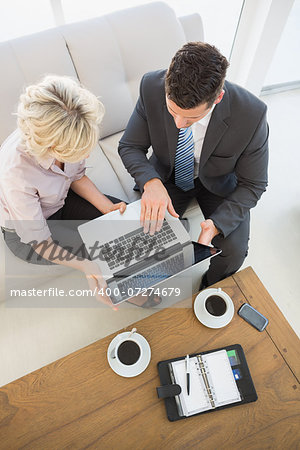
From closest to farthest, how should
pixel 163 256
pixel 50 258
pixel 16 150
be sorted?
pixel 16 150
pixel 163 256
pixel 50 258

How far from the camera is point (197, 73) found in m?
0.82

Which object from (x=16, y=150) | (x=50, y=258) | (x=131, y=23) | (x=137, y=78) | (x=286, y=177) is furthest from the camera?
(x=286, y=177)

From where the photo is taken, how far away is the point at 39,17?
5.59 ft

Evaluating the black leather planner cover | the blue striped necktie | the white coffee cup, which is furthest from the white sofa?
the black leather planner cover

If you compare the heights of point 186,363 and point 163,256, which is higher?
point 163,256

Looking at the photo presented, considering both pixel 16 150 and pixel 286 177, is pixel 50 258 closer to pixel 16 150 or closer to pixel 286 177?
pixel 16 150

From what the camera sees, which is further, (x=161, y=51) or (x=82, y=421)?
(x=161, y=51)

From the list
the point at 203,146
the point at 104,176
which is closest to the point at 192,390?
the point at 203,146

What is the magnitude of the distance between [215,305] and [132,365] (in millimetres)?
334

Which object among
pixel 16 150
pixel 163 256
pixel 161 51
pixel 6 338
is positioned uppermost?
pixel 161 51

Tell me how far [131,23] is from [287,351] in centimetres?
152

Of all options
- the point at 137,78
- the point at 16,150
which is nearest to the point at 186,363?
the point at 16,150

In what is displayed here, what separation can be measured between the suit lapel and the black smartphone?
22.7 inches

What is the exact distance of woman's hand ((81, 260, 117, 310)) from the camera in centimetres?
113
